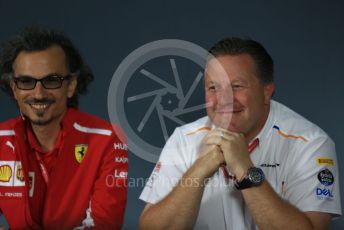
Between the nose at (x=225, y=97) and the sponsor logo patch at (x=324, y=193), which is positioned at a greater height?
the nose at (x=225, y=97)

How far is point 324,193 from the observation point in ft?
6.15

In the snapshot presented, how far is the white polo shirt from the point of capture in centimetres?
190

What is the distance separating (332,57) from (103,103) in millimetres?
1303

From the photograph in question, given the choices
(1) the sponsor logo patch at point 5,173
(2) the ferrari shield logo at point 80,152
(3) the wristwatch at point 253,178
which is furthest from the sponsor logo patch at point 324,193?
(1) the sponsor logo patch at point 5,173

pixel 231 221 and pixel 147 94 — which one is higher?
pixel 147 94

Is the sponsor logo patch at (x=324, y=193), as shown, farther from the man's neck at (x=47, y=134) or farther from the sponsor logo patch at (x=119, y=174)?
the man's neck at (x=47, y=134)

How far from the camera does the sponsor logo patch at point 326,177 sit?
1.90 m

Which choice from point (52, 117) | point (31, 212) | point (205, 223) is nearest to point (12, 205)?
point (31, 212)

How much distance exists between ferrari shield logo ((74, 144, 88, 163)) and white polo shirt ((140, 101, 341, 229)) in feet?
1.04

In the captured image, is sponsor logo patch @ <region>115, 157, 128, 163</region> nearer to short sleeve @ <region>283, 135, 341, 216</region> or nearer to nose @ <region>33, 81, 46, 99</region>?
nose @ <region>33, 81, 46, 99</region>

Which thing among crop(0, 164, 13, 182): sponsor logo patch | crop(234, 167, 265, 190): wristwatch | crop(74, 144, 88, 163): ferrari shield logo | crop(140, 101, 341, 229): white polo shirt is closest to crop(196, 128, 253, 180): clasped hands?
crop(234, 167, 265, 190): wristwatch

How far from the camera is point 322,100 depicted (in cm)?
280

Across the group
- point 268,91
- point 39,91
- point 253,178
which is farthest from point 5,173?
point 268,91

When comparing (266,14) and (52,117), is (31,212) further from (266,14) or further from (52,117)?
(266,14)
